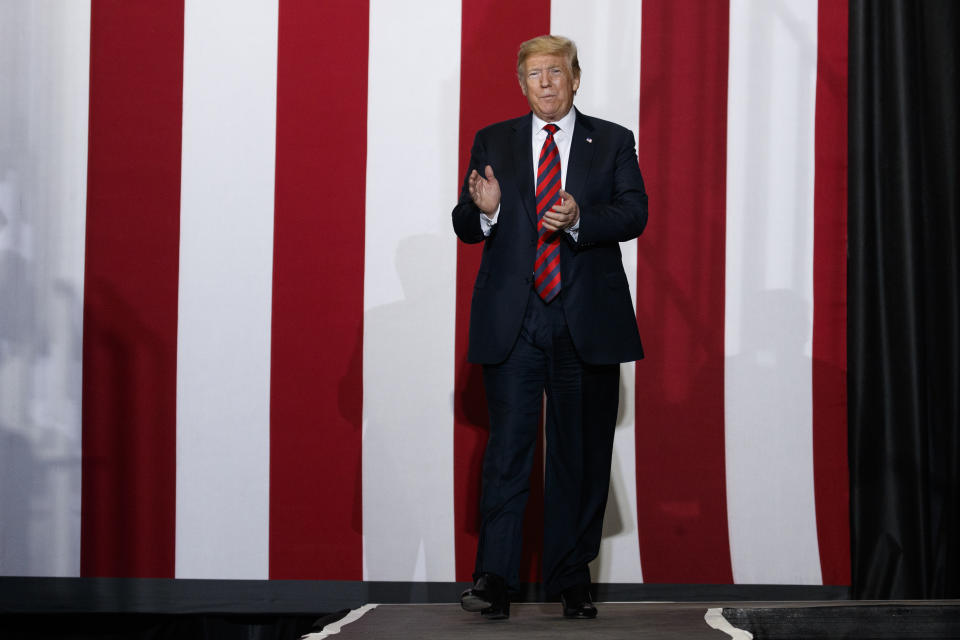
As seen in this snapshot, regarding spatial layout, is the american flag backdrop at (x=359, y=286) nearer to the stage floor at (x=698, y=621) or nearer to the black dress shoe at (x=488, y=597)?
the stage floor at (x=698, y=621)

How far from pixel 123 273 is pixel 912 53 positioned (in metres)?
2.17

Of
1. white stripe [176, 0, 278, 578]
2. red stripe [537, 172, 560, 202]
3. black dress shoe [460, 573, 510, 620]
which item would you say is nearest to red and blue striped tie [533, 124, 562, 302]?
red stripe [537, 172, 560, 202]

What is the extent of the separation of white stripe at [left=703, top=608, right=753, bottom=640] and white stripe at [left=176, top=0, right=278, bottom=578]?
3.80ft

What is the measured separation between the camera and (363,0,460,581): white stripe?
2553mm

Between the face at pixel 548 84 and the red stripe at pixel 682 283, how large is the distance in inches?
28.3

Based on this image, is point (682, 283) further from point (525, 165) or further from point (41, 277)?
point (41, 277)

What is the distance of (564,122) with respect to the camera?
199 centimetres

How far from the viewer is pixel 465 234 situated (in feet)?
6.38

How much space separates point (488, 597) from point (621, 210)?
0.78 metres

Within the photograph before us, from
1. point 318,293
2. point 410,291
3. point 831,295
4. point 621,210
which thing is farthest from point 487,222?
point 831,295

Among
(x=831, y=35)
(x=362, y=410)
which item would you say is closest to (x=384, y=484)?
(x=362, y=410)

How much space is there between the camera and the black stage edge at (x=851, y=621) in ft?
6.51

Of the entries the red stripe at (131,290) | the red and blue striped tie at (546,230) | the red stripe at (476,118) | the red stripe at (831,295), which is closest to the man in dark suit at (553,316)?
the red and blue striped tie at (546,230)

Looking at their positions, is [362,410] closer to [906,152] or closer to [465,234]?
[465,234]
